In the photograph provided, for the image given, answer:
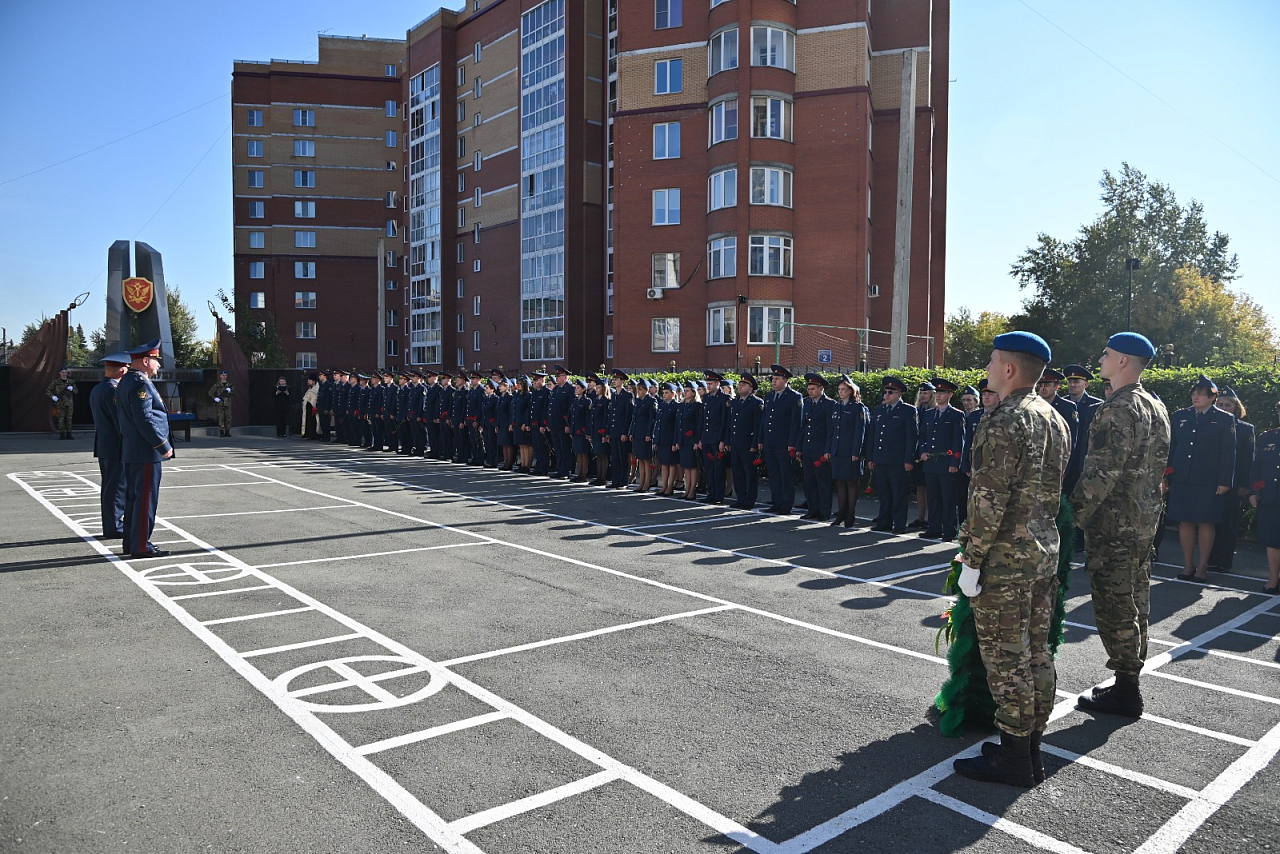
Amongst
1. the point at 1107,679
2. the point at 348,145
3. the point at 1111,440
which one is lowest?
the point at 1107,679

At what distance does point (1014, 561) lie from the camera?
4.39 metres

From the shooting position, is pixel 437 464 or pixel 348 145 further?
pixel 348 145

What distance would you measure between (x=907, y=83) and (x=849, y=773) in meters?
18.3

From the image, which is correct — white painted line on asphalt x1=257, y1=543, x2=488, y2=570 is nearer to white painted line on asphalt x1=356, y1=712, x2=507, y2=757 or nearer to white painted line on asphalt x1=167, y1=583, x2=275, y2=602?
white painted line on asphalt x1=167, y1=583, x2=275, y2=602

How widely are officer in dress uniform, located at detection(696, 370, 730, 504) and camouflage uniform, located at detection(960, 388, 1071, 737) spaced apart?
1062cm

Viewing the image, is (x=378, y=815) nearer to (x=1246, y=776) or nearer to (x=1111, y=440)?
(x=1246, y=776)

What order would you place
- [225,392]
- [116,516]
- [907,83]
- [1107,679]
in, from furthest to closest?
1. [225,392]
2. [907,83]
3. [116,516]
4. [1107,679]

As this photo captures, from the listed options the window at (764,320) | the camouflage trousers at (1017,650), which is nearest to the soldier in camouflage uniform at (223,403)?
the window at (764,320)

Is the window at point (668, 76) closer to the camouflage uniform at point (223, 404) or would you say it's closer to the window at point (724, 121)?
the window at point (724, 121)

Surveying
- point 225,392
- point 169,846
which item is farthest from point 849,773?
point 225,392

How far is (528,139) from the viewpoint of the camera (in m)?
56.3

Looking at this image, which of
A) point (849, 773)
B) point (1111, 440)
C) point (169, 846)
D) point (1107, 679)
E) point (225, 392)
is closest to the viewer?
point (169, 846)

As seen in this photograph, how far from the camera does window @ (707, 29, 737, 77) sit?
38.4m

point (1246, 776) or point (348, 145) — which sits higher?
point (348, 145)
